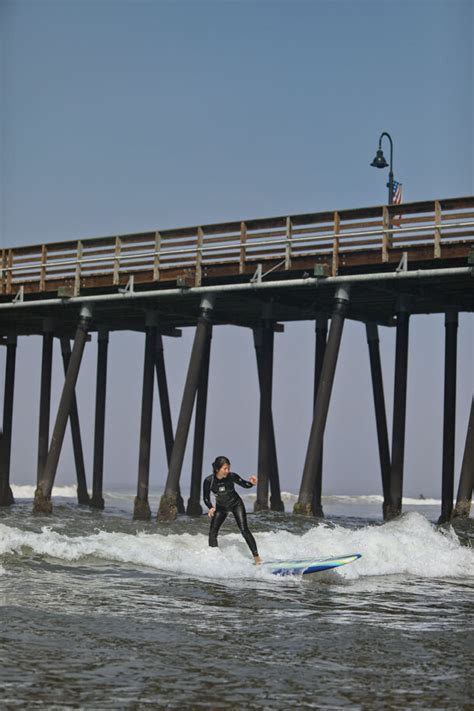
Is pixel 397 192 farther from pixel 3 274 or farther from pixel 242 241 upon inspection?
pixel 3 274

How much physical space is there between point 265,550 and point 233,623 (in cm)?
703

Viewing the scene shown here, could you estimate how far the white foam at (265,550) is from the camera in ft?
54.6

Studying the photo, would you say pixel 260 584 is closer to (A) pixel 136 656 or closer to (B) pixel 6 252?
(A) pixel 136 656

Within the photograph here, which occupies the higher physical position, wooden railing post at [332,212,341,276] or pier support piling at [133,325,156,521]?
wooden railing post at [332,212,341,276]

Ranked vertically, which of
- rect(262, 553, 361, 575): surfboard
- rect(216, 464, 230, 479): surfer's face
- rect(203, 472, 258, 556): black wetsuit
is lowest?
rect(262, 553, 361, 575): surfboard

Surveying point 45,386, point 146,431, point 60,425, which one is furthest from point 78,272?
point 45,386

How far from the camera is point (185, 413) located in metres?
27.0

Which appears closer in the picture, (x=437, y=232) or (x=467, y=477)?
(x=467, y=477)

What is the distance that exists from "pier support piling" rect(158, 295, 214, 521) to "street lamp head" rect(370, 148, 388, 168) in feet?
17.9

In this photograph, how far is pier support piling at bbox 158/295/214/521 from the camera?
26.9 meters

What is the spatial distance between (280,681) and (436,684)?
1.20 metres

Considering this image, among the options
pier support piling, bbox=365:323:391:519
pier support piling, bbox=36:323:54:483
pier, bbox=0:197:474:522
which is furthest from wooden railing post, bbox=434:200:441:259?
pier support piling, bbox=36:323:54:483

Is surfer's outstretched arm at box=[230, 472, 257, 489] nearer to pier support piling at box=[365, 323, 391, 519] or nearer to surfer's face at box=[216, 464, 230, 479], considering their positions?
surfer's face at box=[216, 464, 230, 479]

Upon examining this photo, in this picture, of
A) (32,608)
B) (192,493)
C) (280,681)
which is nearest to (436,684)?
(280,681)
